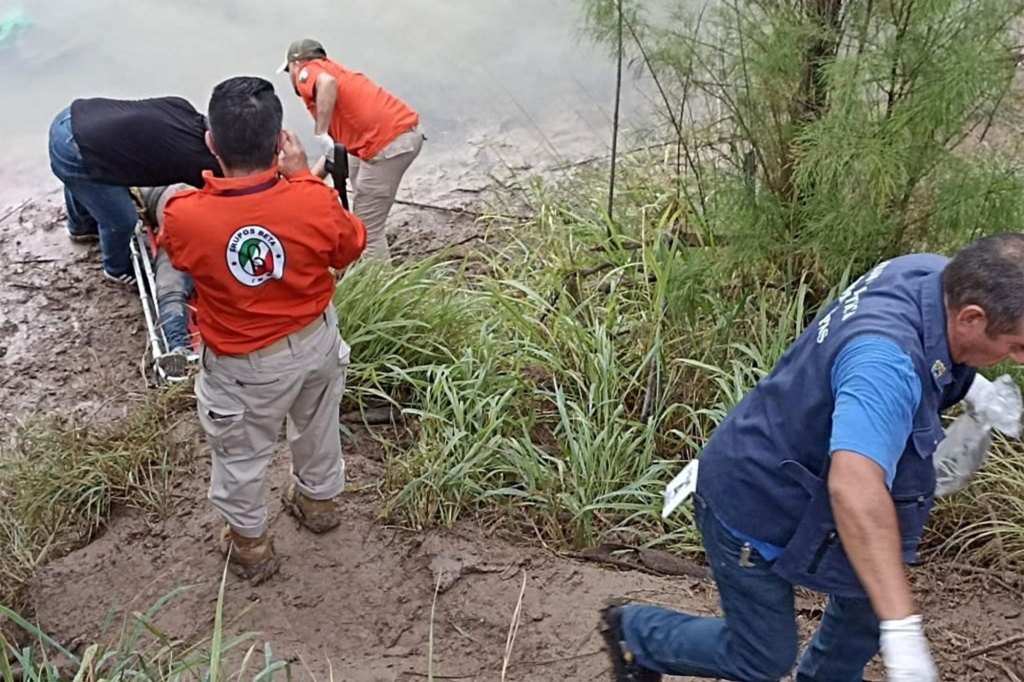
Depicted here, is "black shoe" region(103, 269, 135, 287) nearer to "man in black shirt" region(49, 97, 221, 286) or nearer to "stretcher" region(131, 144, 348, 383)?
"stretcher" region(131, 144, 348, 383)

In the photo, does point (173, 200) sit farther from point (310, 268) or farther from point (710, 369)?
point (710, 369)

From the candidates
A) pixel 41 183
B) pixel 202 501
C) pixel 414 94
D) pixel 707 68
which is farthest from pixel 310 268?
pixel 414 94

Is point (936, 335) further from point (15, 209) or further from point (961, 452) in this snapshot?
point (15, 209)

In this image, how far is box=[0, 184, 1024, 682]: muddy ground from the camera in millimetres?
3488

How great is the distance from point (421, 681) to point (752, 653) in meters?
0.93

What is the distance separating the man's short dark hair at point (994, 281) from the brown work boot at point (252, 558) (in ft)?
7.12

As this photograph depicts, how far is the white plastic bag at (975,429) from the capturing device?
2914 mm

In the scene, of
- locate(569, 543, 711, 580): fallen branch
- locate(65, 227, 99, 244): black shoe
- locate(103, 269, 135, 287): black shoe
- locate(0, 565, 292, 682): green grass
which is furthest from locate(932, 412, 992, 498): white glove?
locate(65, 227, 99, 244): black shoe

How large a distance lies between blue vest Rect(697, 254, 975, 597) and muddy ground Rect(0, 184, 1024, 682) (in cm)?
87

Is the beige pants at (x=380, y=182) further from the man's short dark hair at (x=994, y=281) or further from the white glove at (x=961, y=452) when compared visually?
the man's short dark hair at (x=994, y=281)

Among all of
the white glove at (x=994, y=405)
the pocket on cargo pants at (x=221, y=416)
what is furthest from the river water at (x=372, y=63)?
the white glove at (x=994, y=405)

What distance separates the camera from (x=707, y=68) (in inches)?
181

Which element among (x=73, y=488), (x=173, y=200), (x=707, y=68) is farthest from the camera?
(x=707, y=68)

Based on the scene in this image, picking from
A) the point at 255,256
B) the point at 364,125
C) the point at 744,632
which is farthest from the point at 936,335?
the point at 364,125
